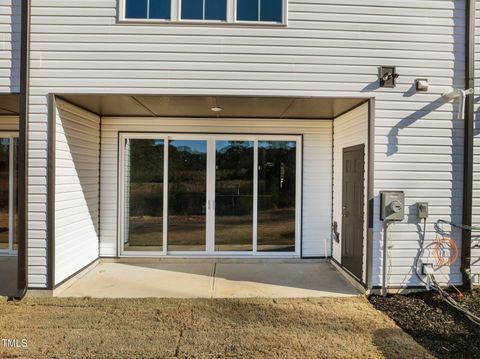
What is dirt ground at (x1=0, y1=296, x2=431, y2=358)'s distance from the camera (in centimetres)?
296

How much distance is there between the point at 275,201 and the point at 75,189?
3.30 meters

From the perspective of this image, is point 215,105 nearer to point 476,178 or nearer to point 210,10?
point 210,10

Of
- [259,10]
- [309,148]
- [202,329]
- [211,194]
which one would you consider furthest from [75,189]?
[309,148]

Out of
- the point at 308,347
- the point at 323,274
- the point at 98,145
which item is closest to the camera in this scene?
the point at 308,347

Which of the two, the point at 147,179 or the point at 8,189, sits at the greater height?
the point at 147,179

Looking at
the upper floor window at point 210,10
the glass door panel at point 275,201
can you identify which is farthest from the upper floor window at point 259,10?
the glass door panel at point 275,201

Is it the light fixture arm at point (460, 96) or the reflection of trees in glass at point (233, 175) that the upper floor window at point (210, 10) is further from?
the light fixture arm at point (460, 96)

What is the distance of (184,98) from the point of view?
14.5 feet

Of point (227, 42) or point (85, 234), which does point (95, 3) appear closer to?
point (227, 42)

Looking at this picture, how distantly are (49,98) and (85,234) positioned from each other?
217cm

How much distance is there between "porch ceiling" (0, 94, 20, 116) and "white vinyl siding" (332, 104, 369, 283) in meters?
4.62

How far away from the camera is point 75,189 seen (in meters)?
4.84

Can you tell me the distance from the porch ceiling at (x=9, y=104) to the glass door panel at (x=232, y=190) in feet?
10.2

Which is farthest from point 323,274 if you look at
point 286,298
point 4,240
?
point 4,240
